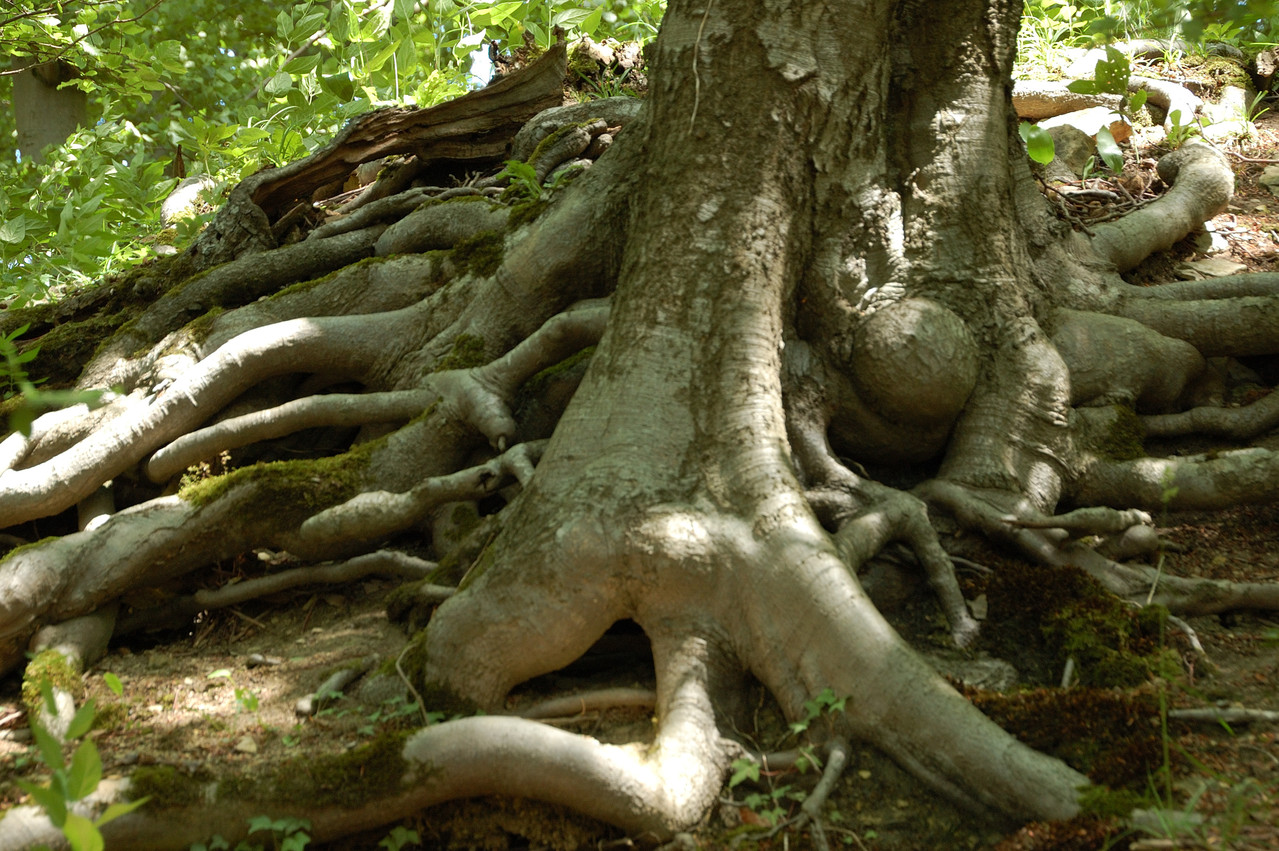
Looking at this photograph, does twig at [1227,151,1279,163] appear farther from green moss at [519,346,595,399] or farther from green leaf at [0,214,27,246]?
green leaf at [0,214,27,246]

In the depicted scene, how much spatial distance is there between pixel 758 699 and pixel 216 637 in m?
2.26

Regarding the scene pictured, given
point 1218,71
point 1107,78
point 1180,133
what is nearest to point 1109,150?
point 1107,78

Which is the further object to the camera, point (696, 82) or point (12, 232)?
point (12, 232)

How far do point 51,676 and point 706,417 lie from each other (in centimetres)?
241

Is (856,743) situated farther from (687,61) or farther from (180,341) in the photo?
(180,341)

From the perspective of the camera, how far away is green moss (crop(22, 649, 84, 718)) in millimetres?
3180

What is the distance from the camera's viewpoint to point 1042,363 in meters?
3.66

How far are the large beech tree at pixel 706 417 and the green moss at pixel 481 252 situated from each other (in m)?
0.03

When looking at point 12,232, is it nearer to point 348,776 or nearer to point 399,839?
point 348,776

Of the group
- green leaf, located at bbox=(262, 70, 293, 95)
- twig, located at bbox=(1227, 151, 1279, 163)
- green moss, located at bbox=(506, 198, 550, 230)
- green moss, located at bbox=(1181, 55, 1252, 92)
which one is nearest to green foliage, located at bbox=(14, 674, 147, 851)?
green moss, located at bbox=(506, 198, 550, 230)

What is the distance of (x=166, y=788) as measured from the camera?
2396 millimetres

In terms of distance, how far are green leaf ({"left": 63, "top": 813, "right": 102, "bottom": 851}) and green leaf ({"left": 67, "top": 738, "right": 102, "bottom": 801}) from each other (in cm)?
9

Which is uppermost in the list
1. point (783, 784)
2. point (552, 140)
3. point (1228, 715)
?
point (552, 140)

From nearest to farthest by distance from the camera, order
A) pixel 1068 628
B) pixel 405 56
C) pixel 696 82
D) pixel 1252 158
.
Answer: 1. pixel 1068 628
2. pixel 696 82
3. pixel 1252 158
4. pixel 405 56
